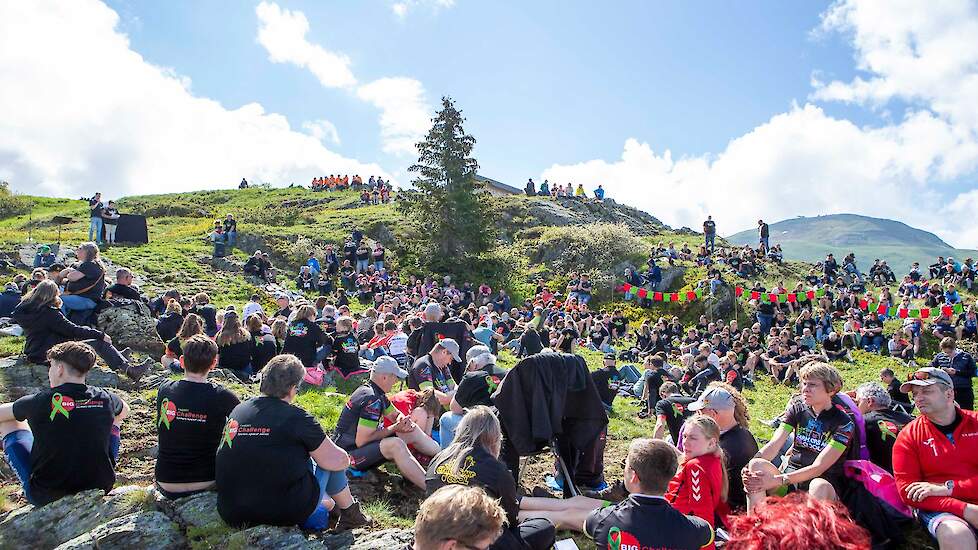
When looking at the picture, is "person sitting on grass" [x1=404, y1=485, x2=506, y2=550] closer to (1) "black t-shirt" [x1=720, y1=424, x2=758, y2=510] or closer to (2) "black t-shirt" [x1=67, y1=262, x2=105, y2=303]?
(1) "black t-shirt" [x1=720, y1=424, x2=758, y2=510]

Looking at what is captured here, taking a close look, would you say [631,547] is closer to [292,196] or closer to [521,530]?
[521,530]

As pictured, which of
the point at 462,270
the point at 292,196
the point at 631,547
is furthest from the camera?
the point at 292,196

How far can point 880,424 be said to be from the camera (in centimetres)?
515

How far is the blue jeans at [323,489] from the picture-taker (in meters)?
4.48

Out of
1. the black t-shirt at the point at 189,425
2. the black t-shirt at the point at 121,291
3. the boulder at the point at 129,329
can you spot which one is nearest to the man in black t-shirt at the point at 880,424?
the black t-shirt at the point at 189,425

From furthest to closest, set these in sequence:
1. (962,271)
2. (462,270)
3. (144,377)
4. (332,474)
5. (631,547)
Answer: (462,270)
(962,271)
(144,377)
(332,474)
(631,547)

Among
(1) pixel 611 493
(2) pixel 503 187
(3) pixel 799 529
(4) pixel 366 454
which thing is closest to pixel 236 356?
(4) pixel 366 454

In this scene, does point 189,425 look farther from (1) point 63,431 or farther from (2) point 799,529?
(2) point 799,529

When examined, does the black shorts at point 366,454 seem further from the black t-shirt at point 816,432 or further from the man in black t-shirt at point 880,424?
the man in black t-shirt at point 880,424

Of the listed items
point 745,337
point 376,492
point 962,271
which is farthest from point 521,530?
point 962,271

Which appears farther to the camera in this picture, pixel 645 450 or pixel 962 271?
pixel 962 271

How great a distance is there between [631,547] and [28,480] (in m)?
4.88

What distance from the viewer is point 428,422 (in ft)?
21.7

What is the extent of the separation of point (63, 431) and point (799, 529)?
17.1ft
